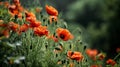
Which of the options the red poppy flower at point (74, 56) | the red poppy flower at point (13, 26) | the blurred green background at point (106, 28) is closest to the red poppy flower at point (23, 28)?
the red poppy flower at point (13, 26)

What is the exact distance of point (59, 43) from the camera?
3.84 meters

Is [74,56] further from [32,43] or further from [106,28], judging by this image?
[106,28]

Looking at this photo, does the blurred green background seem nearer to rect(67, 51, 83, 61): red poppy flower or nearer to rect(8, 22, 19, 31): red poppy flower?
rect(67, 51, 83, 61): red poppy flower

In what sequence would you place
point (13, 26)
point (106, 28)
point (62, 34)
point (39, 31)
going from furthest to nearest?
point (106, 28) → point (62, 34) → point (39, 31) → point (13, 26)

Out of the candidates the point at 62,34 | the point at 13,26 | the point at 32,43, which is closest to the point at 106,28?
the point at 62,34

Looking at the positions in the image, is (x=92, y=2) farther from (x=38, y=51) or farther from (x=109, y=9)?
(x=38, y=51)

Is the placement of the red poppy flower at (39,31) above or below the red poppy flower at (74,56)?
above

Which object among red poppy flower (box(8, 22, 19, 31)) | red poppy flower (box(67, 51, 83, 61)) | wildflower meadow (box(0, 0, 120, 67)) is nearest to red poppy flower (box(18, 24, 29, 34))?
wildflower meadow (box(0, 0, 120, 67))

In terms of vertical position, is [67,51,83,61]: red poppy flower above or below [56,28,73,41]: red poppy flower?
below

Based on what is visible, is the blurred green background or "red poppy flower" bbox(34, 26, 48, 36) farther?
the blurred green background

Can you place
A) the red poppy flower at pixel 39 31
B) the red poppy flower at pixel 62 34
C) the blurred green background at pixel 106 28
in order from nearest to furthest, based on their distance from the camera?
the red poppy flower at pixel 39 31 < the red poppy flower at pixel 62 34 < the blurred green background at pixel 106 28

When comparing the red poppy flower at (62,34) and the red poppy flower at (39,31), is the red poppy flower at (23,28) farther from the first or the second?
the red poppy flower at (62,34)

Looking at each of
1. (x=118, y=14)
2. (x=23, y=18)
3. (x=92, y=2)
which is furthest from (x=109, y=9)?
(x=23, y=18)

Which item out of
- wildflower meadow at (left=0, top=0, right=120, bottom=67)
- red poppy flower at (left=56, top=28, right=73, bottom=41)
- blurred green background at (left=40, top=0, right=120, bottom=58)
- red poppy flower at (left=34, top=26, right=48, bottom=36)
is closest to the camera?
wildflower meadow at (left=0, top=0, right=120, bottom=67)
